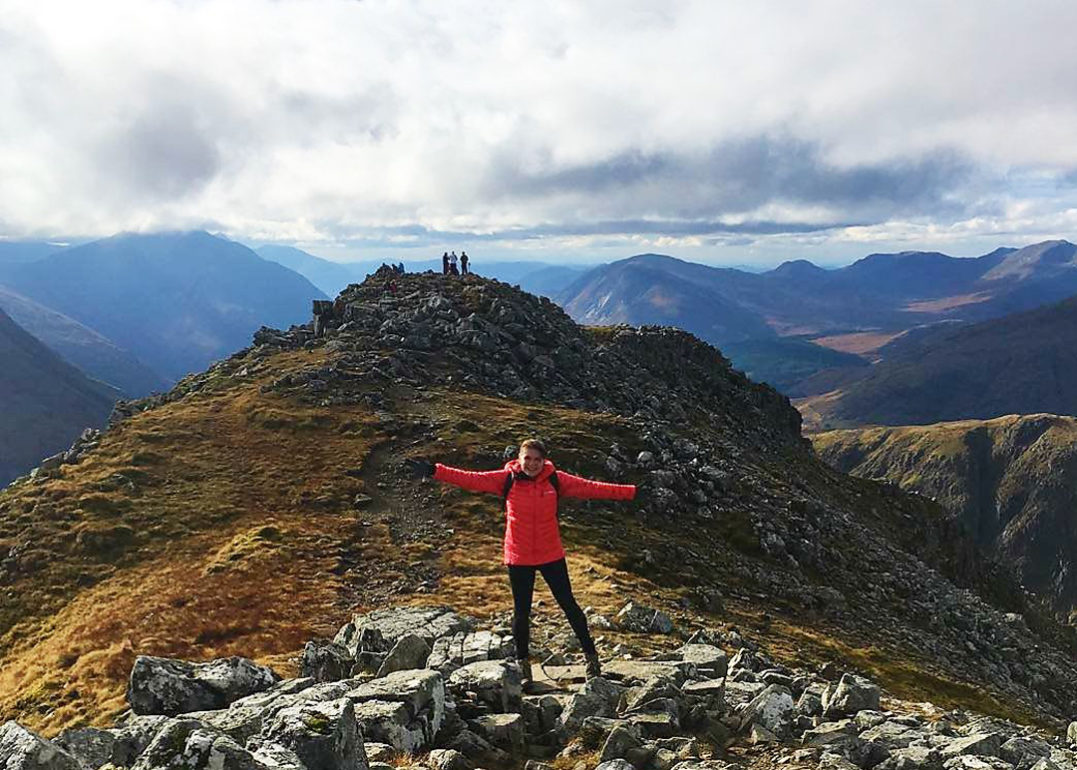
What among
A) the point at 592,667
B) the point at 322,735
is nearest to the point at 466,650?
the point at 592,667

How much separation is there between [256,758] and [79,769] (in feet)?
9.53

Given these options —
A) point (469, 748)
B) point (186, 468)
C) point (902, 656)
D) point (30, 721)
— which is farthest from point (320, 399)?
point (469, 748)

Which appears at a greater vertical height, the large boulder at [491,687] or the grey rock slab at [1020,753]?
the large boulder at [491,687]

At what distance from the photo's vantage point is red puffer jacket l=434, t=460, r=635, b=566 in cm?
1764

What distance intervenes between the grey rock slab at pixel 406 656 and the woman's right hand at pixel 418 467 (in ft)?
107

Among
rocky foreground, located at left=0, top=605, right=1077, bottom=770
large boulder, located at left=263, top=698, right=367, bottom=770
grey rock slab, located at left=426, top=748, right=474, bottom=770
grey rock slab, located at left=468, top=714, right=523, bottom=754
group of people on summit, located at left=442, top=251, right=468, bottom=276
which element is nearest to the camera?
large boulder, located at left=263, top=698, right=367, bottom=770

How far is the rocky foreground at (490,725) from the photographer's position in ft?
37.2

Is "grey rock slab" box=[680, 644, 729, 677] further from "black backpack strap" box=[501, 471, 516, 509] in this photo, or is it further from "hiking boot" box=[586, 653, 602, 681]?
"black backpack strap" box=[501, 471, 516, 509]

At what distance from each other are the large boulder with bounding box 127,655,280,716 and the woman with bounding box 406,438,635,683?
645cm

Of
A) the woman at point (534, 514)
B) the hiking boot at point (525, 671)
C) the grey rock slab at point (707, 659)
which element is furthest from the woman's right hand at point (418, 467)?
the woman at point (534, 514)

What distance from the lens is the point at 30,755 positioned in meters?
10.6

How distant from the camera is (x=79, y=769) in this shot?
35.4 feet

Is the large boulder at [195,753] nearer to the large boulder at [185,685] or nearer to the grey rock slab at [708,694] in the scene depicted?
the large boulder at [185,685]

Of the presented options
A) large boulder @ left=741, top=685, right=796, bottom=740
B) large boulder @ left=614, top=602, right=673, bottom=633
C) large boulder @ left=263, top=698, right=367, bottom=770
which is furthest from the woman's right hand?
large boulder @ left=263, top=698, right=367, bottom=770
